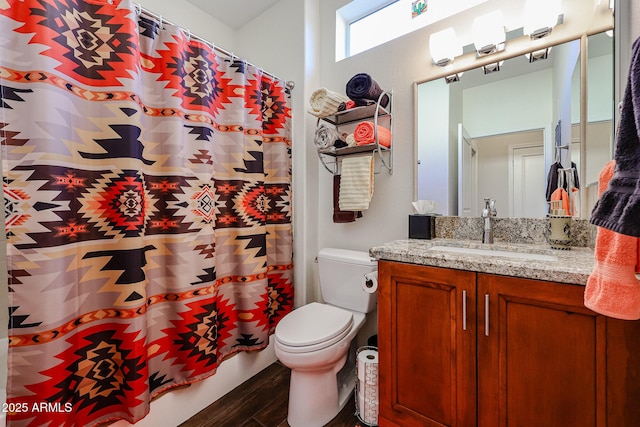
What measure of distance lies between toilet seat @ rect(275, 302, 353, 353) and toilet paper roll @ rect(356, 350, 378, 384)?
0.52 ft

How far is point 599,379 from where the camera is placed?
756mm

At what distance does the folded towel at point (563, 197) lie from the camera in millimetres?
1197

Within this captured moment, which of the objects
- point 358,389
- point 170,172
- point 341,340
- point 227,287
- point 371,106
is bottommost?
point 358,389

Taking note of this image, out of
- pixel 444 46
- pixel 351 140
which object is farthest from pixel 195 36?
pixel 444 46

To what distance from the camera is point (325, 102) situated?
1.64 m

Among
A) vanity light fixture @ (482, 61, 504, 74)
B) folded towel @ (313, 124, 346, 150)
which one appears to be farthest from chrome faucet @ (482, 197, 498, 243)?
folded towel @ (313, 124, 346, 150)

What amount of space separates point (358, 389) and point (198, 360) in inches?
33.2

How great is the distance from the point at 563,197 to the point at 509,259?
561mm

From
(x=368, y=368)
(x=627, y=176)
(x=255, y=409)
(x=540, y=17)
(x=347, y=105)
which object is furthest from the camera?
(x=347, y=105)

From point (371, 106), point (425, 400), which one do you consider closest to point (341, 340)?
point (425, 400)

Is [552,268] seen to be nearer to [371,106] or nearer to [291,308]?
[371,106]

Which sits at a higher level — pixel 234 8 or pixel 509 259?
pixel 234 8

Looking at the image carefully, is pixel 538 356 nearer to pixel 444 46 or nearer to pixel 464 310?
pixel 464 310

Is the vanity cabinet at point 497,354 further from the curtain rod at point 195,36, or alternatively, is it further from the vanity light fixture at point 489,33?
the curtain rod at point 195,36
